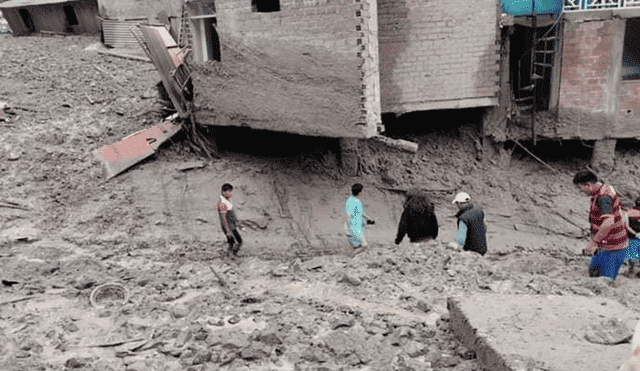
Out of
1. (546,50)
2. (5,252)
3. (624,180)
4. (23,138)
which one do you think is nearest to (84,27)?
(23,138)

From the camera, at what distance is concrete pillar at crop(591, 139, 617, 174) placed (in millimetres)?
10320

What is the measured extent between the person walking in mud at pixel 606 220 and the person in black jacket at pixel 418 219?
171 cm

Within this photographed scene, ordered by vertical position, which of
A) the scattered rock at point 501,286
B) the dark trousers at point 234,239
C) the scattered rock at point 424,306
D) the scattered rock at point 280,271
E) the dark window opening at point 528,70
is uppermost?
the dark window opening at point 528,70

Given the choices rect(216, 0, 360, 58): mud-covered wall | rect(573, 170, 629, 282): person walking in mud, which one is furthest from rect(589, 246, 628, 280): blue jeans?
rect(216, 0, 360, 58): mud-covered wall

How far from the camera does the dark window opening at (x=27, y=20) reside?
20500 mm

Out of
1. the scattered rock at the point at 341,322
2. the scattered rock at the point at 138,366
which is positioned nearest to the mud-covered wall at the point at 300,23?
the scattered rock at the point at 341,322

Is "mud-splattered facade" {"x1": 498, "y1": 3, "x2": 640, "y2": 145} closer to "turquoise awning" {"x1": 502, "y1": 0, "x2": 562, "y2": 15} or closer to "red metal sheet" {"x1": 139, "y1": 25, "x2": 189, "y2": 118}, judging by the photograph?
"turquoise awning" {"x1": 502, "y1": 0, "x2": 562, "y2": 15}

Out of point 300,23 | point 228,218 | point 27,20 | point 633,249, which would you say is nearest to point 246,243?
point 228,218

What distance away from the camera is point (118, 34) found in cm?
1750

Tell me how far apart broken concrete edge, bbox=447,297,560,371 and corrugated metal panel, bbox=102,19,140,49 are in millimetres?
16023

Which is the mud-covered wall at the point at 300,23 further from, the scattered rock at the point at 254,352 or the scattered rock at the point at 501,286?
the scattered rock at the point at 254,352

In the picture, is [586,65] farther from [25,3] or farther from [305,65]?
[25,3]

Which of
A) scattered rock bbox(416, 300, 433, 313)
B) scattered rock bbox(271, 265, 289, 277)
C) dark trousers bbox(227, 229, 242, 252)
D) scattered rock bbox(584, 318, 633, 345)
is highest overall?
scattered rock bbox(584, 318, 633, 345)

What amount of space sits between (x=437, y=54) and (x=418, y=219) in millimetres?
4102
